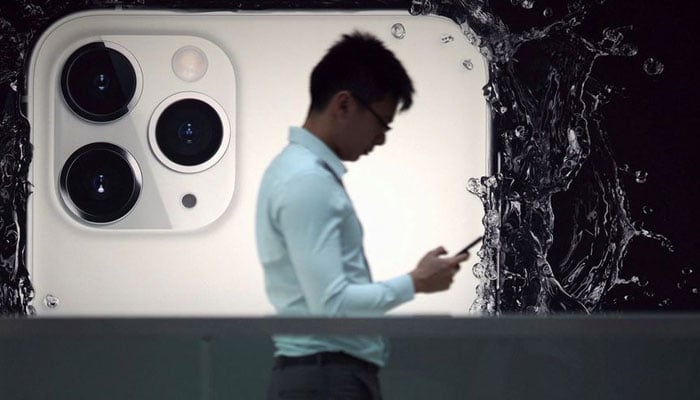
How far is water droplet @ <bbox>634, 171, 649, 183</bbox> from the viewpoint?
2.00m

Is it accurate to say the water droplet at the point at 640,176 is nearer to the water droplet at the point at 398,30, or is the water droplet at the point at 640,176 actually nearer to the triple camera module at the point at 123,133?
the water droplet at the point at 398,30

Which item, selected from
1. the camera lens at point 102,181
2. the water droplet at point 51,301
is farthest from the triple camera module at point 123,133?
the water droplet at point 51,301

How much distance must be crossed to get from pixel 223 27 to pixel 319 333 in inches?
50.4

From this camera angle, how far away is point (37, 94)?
1939 mm

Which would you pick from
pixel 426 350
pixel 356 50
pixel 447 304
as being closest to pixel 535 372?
pixel 426 350

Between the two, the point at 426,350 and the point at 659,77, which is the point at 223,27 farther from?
the point at 426,350

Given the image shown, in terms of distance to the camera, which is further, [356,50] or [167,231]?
[167,231]

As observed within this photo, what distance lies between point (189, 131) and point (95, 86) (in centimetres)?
21

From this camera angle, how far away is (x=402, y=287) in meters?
0.99

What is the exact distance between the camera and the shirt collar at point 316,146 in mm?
1041

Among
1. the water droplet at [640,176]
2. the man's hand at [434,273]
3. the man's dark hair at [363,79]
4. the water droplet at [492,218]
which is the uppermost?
the man's dark hair at [363,79]

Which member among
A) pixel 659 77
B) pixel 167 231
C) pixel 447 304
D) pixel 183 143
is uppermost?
pixel 659 77

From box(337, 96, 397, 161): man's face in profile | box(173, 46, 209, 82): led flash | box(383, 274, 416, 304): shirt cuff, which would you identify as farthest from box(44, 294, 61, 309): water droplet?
box(383, 274, 416, 304): shirt cuff

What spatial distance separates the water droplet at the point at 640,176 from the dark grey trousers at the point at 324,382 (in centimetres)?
139
